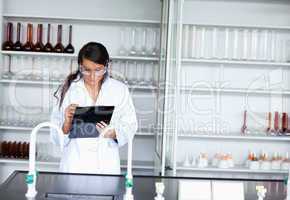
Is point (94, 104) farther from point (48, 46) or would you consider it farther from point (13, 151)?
point (13, 151)

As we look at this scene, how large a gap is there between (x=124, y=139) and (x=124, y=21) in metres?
1.42

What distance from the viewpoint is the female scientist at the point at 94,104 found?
7.95 feet

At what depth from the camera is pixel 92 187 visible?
1824mm

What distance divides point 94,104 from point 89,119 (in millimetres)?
143

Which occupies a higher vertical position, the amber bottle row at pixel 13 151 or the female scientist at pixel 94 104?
the female scientist at pixel 94 104

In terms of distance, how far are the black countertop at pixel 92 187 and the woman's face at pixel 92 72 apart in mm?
636

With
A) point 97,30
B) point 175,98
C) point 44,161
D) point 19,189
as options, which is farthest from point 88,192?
point 97,30

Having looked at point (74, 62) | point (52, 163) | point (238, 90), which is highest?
point (74, 62)

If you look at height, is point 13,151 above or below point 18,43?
below

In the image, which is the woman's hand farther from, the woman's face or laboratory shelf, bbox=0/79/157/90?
laboratory shelf, bbox=0/79/157/90

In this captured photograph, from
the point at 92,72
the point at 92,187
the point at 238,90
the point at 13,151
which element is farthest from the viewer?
the point at 13,151

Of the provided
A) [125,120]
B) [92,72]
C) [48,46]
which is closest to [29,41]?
[48,46]

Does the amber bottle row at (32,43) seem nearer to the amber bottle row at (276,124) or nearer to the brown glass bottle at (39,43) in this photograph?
the brown glass bottle at (39,43)

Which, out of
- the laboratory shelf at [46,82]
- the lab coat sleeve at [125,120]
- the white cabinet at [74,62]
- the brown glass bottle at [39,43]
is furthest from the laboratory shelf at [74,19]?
the lab coat sleeve at [125,120]
